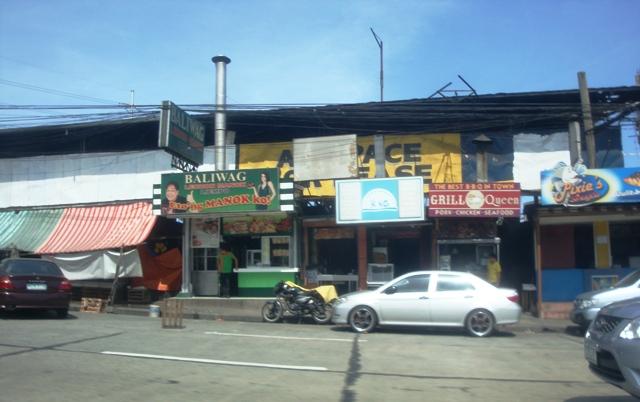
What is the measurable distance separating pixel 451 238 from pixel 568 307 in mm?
3978

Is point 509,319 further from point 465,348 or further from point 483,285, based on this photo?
point 465,348

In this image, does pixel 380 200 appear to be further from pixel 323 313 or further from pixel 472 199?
pixel 323 313

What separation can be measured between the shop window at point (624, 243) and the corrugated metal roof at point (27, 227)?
19.3 meters

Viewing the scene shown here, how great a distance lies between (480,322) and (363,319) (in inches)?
104

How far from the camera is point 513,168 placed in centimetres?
2075

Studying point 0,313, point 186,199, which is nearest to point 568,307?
point 186,199

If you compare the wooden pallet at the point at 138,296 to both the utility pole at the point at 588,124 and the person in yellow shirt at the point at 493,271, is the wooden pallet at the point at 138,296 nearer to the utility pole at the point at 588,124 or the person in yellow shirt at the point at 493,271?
the person in yellow shirt at the point at 493,271

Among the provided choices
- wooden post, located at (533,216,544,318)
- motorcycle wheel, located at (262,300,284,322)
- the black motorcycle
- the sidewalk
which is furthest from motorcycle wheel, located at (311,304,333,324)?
wooden post, located at (533,216,544,318)

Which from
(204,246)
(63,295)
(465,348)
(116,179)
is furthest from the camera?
(116,179)

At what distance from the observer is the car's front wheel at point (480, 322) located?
12.9 meters

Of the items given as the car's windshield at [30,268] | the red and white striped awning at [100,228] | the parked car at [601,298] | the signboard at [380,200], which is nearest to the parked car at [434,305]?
the parked car at [601,298]

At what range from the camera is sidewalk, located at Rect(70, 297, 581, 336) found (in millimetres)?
14805

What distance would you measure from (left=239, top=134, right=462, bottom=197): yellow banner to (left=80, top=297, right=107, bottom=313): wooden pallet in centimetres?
778

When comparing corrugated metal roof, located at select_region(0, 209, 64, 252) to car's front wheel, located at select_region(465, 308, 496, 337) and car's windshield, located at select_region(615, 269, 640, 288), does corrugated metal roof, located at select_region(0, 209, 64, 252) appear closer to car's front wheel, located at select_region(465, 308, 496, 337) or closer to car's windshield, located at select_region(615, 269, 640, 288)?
car's front wheel, located at select_region(465, 308, 496, 337)
